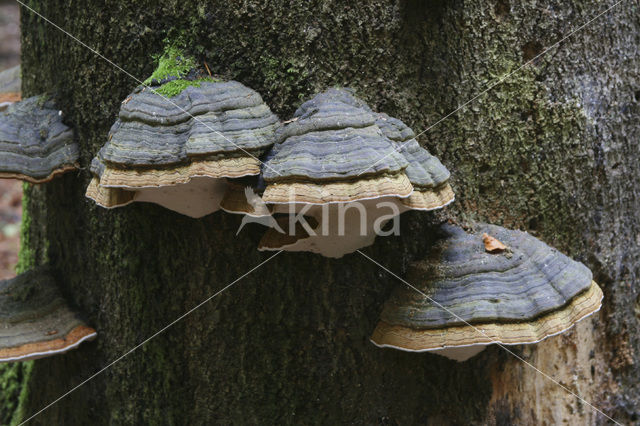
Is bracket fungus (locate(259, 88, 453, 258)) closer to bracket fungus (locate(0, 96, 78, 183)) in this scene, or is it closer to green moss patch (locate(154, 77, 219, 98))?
green moss patch (locate(154, 77, 219, 98))

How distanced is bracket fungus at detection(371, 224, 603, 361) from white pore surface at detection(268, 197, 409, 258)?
1.06ft

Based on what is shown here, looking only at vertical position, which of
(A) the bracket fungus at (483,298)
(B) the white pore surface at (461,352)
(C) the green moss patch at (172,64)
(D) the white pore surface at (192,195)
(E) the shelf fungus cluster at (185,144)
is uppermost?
(C) the green moss patch at (172,64)

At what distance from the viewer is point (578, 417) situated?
Result: 10.4ft

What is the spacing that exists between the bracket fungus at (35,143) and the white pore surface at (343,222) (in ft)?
4.49

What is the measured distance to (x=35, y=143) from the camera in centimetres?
290

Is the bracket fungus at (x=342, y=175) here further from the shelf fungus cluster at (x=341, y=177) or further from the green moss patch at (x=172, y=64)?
the green moss patch at (x=172, y=64)

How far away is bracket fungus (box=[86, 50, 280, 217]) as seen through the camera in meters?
2.15

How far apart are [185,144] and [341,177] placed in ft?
2.07

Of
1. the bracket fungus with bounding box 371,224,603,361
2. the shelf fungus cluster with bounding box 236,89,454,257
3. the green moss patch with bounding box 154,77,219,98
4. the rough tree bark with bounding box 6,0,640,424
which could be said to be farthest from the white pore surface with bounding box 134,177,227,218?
the bracket fungus with bounding box 371,224,603,361

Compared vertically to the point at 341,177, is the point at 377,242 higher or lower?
lower

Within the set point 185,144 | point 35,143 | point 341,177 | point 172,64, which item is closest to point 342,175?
point 341,177

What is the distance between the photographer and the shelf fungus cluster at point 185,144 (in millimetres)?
2152

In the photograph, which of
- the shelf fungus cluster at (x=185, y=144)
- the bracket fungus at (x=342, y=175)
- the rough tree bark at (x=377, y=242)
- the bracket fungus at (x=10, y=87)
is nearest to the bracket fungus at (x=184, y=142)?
the shelf fungus cluster at (x=185, y=144)

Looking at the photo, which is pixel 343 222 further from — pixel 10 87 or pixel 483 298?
pixel 10 87
